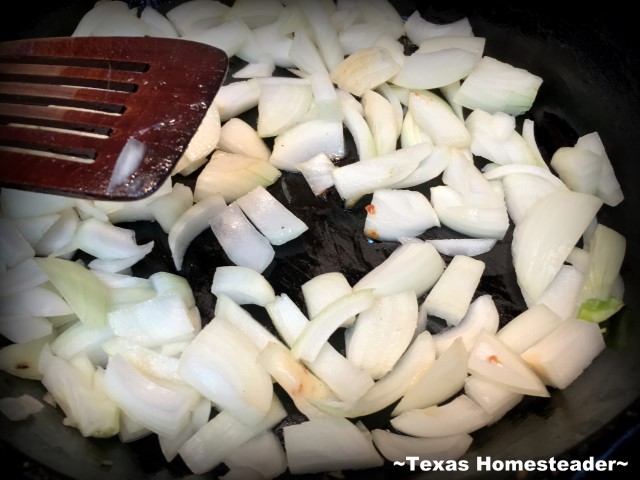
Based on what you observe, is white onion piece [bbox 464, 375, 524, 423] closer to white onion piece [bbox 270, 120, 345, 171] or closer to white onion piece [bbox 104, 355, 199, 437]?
white onion piece [bbox 104, 355, 199, 437]

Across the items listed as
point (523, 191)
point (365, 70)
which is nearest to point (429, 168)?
point (523, 191)

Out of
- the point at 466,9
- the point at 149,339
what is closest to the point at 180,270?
the point at 149,339

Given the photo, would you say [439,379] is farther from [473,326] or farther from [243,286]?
[243,286]

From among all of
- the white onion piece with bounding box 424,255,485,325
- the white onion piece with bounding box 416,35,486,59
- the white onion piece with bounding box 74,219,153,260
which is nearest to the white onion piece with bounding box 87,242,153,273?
the white onion piece with bounding box 74,219,153,260

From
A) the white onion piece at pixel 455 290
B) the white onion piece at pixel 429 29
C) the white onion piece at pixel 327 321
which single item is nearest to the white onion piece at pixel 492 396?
the white onion piece at pixel 455 290

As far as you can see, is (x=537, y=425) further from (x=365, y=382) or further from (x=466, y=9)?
(x=466, y=9)

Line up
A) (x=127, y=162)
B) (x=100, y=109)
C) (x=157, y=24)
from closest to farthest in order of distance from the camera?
(x=127, y=162) < (x=100, y=109) < (x=157, y=24)
